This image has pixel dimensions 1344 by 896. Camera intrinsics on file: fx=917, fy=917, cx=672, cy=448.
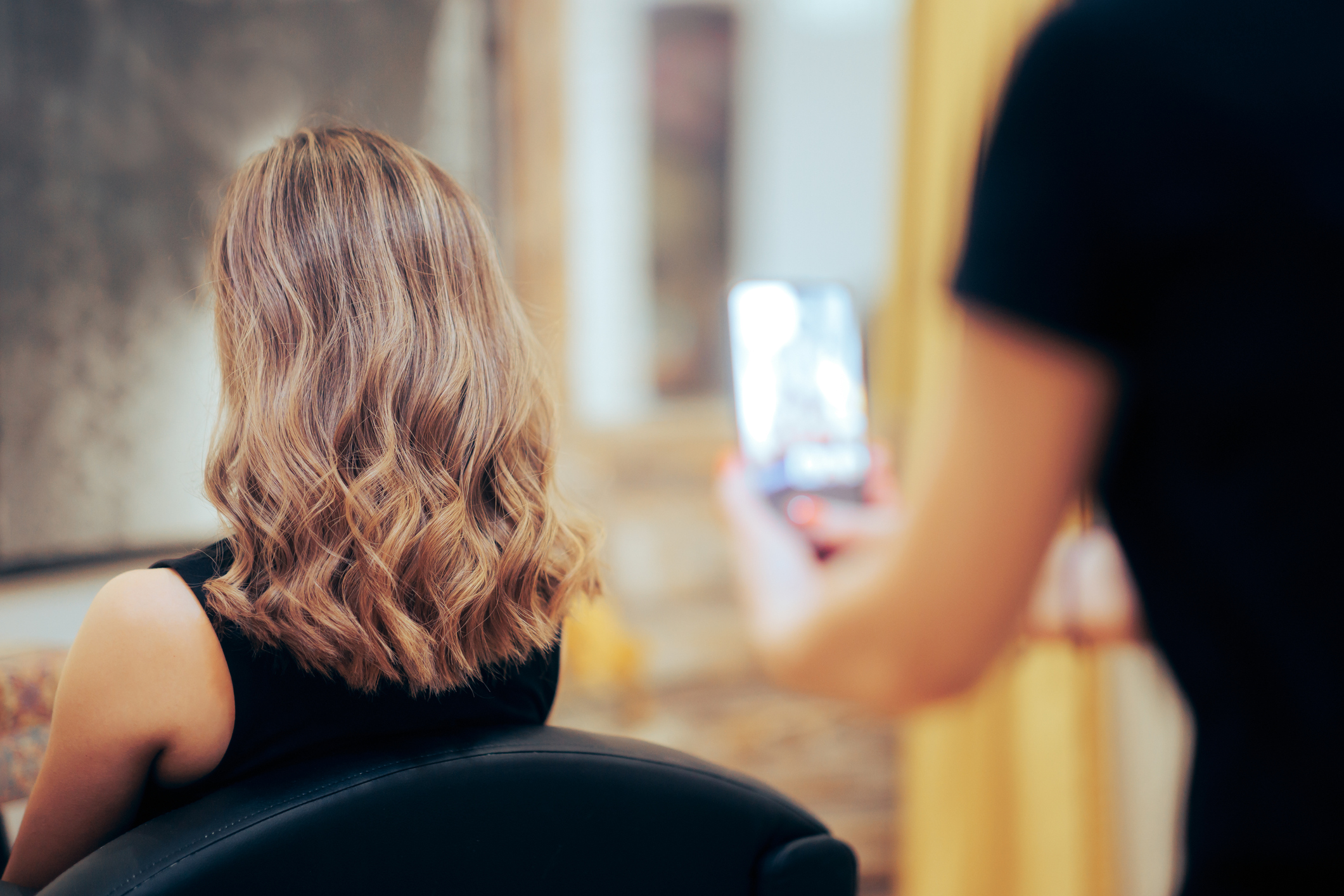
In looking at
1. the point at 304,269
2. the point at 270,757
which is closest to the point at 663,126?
the point at 304,269

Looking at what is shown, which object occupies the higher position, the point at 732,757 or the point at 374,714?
the point at 374,714

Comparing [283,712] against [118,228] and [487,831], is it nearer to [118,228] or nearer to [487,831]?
[487,831]

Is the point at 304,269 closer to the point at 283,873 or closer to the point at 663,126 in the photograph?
the point at 283,873

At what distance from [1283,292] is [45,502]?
1247mm

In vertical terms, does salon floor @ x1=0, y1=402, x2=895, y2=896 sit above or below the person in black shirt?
below

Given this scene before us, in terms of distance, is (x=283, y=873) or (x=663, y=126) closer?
(x=283, y=873)

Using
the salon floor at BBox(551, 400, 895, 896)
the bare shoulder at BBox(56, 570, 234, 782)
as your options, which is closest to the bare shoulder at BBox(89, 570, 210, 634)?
the bare shoulder at BBox(56, 570, 234, 782)

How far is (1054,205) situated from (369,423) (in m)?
0.52

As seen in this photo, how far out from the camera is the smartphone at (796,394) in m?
1.03

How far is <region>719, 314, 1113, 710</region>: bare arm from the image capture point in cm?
34

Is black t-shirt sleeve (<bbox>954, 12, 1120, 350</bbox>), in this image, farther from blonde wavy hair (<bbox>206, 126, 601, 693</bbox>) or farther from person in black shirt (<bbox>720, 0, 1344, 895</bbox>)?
blonde wavy hair (<bbox>206, 126, 601, 693</bbox>)

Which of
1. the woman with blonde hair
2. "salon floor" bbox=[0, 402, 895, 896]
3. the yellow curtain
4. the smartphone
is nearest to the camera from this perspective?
the woman with blonde hair

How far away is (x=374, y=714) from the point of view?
66cm

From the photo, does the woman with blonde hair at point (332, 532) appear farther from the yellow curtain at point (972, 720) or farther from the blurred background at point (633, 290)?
the yellow curtain at point (972, 720)
